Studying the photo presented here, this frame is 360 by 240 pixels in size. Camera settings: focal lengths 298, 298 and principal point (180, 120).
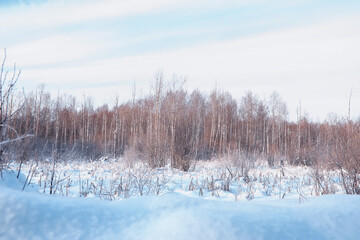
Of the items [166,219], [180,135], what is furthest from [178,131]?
[166,219]

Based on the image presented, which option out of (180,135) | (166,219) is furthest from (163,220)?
(180,135)

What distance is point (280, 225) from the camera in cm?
177

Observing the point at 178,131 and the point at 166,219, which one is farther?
the point at 178,131

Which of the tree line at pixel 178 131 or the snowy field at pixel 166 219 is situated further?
the tree line at pixel 178 131

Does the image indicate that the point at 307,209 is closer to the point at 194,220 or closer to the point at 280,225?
the point at 280,225

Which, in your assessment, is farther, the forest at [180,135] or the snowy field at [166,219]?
the forest at [180,135]

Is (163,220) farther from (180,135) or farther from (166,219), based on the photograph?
(180,135)

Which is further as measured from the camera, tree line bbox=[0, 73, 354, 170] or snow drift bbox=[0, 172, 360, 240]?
tree line bbox=[0, 73, 354, 170]

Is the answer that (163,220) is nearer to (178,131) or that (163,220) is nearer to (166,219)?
(166,219)

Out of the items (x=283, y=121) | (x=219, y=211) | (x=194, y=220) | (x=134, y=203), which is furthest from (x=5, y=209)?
(x=283, y=121)

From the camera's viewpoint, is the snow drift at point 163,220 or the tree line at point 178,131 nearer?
the snow drift at point 163,220

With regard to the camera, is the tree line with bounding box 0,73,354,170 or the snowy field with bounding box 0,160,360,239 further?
the tree line with bounding box 0,73,354,170

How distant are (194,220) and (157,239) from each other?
242mm

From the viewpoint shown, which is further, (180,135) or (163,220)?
(180,135)
